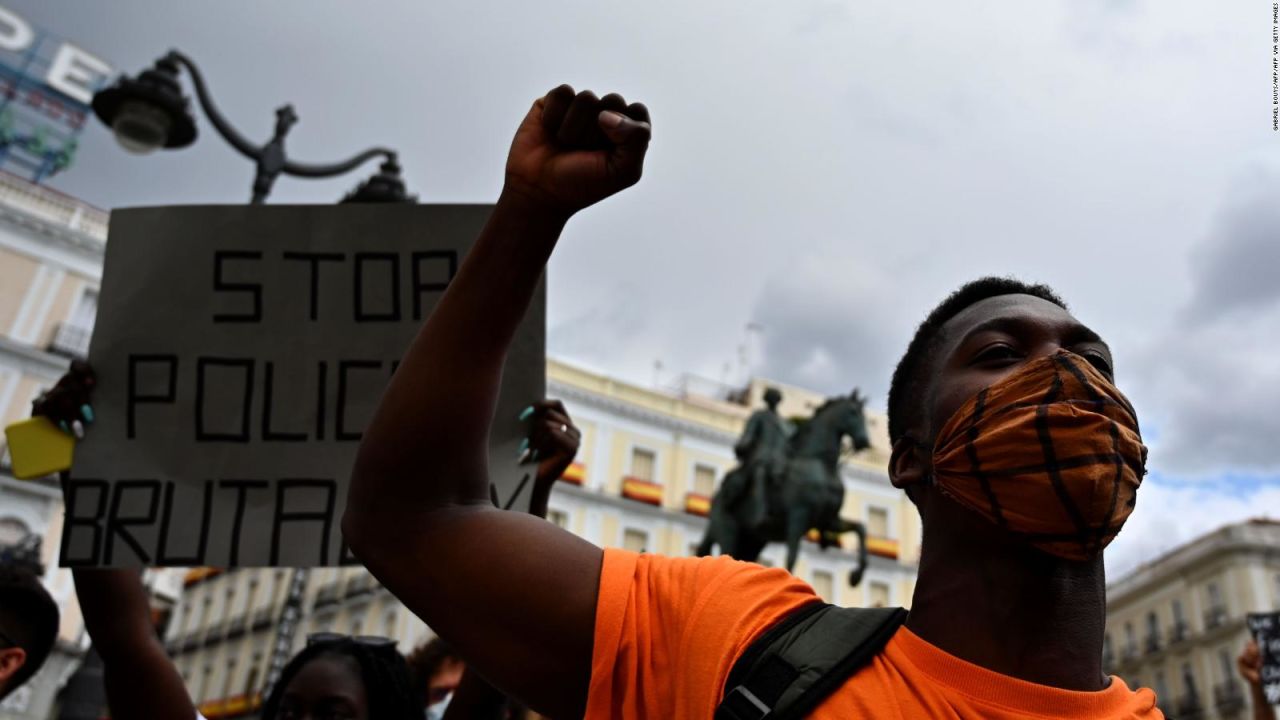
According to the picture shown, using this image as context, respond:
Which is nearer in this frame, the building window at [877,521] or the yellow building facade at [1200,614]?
the yellow building facade at [1200,614]

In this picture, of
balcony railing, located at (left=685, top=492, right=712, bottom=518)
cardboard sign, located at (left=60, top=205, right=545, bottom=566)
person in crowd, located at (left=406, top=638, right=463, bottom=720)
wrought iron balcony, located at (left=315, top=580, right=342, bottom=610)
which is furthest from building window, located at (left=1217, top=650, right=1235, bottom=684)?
cardboard sign, located at (left=60, top=205, right=545, bottom=566)

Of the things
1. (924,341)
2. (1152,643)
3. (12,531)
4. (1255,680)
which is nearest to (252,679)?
(12,531)

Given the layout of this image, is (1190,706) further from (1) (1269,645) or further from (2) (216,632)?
(1) (1269,645)

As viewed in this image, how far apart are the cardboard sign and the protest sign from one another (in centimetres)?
467

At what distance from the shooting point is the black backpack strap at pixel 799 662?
1222 mm

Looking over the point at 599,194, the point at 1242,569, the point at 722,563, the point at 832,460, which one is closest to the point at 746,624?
the point at 722,563

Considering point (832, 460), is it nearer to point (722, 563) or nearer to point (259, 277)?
point (259, 277)

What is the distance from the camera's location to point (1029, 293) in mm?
1735

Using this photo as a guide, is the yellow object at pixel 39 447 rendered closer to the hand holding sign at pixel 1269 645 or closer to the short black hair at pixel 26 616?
the short black hair at pixel 26 616

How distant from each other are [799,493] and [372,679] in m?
10.6

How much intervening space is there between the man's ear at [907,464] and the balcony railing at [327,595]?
37.5 metres

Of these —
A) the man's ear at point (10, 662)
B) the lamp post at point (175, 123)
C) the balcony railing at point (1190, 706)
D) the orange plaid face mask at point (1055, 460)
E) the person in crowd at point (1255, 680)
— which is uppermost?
the lamp post at point (175, 123)

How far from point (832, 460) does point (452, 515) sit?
482 inches

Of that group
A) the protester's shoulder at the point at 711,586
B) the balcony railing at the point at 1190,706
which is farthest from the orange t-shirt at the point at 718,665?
the balcony railing at the point at 1190,706
